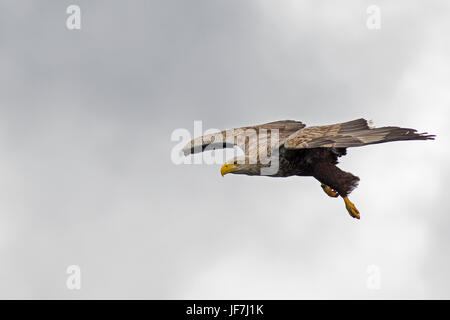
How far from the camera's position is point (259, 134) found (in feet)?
67.7

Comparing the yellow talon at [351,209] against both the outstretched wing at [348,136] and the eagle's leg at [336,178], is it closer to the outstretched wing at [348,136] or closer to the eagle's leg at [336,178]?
the eagle's leg at [336,178]

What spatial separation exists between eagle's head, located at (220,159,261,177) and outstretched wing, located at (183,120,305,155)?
1.70 m

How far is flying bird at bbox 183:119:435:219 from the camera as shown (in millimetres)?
16017

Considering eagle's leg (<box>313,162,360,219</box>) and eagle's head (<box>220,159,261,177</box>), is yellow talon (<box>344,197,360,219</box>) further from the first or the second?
eagle's head (<box>220,159,261,177</box>)

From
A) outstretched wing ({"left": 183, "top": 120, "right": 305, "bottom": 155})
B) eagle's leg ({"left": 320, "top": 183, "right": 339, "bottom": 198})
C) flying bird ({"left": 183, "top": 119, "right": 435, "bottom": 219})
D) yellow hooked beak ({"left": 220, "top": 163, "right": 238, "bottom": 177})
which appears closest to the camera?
flying bird ({"left": 183, "top": 119, "right": 435, "bottom": 219})

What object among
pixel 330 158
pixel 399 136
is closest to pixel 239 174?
pixel 330 158

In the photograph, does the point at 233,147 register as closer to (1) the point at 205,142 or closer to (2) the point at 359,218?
(1) the point at 205,142

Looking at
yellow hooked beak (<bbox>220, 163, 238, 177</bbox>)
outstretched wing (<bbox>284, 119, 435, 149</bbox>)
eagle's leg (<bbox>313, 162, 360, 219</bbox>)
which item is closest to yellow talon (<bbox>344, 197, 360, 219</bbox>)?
eagle's leg (<bbox>313, 162, 360, 219</bbox>)

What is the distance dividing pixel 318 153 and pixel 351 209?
1.78 m

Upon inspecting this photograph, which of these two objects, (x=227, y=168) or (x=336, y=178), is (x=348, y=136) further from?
(x=227, y=168)

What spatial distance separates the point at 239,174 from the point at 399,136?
4.42m

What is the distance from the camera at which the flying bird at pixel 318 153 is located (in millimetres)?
16017

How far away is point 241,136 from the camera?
67.4ft

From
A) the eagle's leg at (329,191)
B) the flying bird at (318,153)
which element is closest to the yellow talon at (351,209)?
the flying bird at (318,153)
